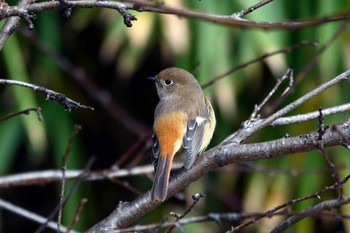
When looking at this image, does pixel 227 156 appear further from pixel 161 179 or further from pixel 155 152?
pixel 155 152

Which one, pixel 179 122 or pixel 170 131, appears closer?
pixel 170 131

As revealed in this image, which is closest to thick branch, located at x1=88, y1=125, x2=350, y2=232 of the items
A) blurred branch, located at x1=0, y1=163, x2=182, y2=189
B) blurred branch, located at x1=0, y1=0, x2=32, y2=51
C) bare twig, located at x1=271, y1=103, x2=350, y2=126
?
bare twig, located at x1=271, y1=103, x2=350, y2=126

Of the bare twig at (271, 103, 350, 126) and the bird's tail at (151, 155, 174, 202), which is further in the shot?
the bird's tail at (151, 155, 174, 202)

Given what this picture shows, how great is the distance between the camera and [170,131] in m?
3.47

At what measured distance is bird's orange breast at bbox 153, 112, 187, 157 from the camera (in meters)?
3.36

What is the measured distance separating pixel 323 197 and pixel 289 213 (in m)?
3.74

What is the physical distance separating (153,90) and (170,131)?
3.02 metres

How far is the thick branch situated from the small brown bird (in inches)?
17.0

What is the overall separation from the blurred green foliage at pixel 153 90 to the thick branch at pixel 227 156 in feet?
7.58

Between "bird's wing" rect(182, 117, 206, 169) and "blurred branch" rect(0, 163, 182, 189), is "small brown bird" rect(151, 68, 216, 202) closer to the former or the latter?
"bird's wing" rect(182, 117, 206, 169)

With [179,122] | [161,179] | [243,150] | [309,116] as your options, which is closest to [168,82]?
[179,122]

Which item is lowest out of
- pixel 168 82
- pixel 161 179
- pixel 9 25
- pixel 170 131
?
pixel 161 179

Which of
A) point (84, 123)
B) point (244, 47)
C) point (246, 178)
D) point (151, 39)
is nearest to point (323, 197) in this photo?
point (246, 178)

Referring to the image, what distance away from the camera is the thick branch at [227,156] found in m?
2.05
